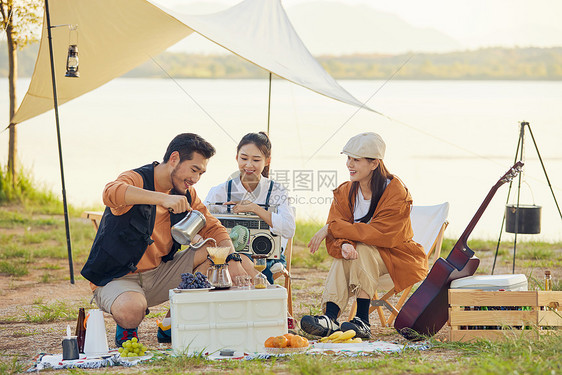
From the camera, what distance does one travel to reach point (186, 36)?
579 cm

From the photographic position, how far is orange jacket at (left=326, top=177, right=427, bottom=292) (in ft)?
11.8

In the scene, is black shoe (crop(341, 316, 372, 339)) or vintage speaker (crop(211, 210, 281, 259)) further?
vintage speaker (crop(211, 210, 281, 259))

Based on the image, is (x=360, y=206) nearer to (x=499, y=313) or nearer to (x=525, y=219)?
(x=499, y=313)

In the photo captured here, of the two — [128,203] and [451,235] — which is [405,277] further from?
[451,235]

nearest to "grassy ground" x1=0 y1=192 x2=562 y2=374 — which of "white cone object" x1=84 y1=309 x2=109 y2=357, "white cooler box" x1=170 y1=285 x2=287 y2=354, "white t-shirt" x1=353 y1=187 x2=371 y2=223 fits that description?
"white cooler box" x1=170 y1=285 x2=287 y2=354

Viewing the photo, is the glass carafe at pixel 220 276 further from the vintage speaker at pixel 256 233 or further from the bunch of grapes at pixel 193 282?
the vintage speaker at pixel 256 233

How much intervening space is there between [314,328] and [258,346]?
0.39 meters

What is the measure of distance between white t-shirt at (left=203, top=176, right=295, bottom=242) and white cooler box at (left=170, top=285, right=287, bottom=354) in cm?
66

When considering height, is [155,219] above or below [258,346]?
above

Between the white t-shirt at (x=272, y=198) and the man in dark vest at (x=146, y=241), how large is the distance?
15.4 inches

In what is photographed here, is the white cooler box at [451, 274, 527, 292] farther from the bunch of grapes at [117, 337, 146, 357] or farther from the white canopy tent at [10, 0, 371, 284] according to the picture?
the white canopy tent at [10, 0, 371, 284]

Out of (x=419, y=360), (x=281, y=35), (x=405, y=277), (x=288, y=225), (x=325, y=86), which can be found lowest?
(x=419, y=360)

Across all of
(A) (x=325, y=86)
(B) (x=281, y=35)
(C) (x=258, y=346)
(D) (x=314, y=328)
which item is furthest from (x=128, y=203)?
(B) (x=281, y=35)

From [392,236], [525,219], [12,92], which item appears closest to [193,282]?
[392,236]
